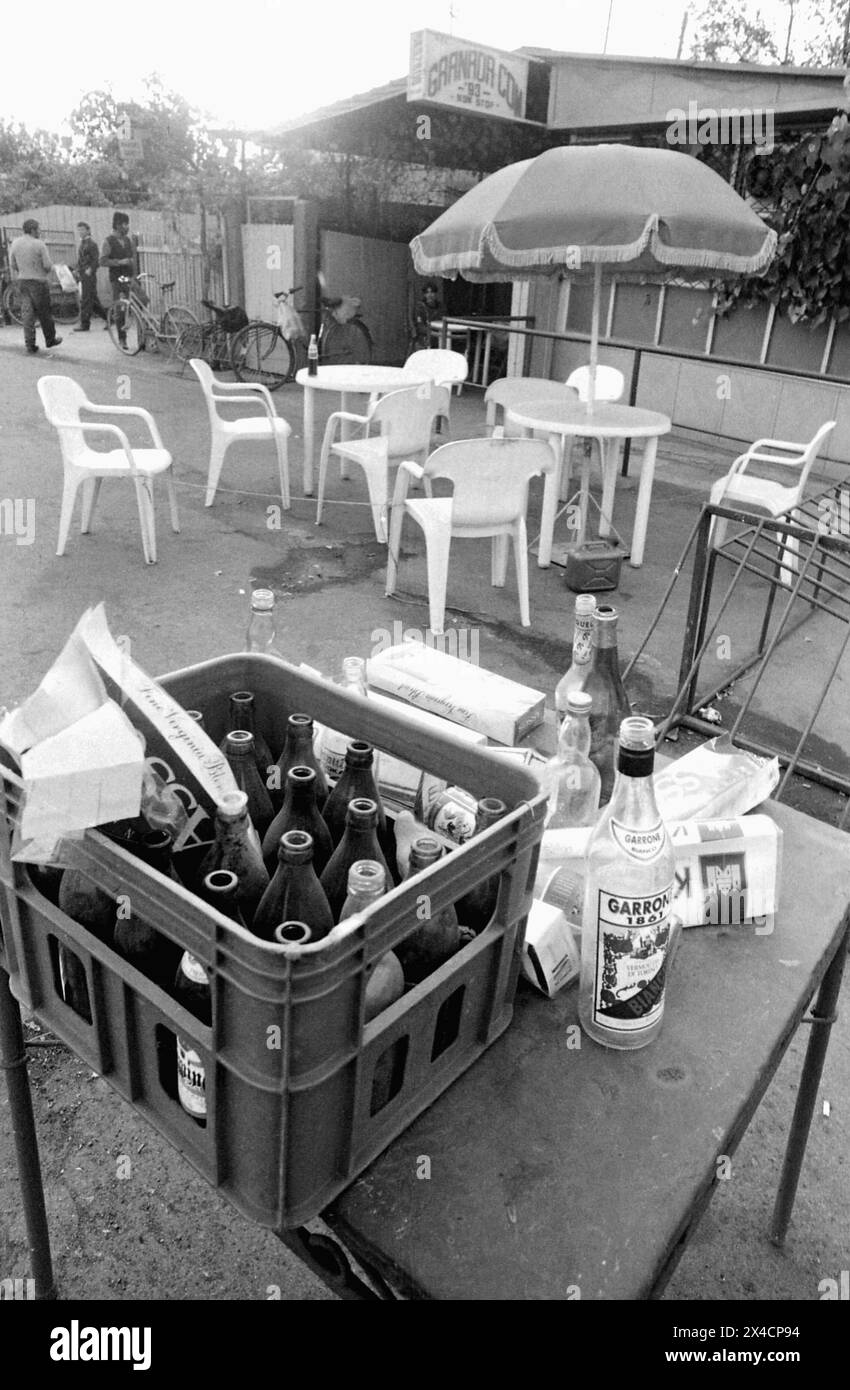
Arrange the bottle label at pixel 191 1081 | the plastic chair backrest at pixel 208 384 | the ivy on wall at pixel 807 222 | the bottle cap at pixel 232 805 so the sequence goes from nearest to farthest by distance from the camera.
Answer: the bottle label at pixel 191 1081
the bottle cap at pixel 232 805
the plastic chair backrest at pixel 208 384
the ivy on wall at pixel 807 222

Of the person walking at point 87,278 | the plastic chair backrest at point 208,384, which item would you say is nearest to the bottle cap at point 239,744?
the plastic chair backrest at point 208,384

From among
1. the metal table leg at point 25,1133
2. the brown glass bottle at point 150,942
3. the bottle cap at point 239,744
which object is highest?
the bottle cap at point 239,744

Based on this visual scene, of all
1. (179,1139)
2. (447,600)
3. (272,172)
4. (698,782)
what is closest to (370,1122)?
(179,1139)

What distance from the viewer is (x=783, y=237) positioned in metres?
8.70

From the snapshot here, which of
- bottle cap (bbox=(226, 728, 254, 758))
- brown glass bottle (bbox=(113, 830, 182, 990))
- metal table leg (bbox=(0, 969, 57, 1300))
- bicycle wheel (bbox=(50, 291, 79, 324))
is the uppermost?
bottle cap (bbox=(226, 728, 254, 758))

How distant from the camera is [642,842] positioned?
1090 millimetres

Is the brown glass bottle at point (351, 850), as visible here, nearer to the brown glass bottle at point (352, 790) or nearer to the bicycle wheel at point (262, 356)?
the brown glass bottle at point (352, 790)

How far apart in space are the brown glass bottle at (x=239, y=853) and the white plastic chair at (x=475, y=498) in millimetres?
3372

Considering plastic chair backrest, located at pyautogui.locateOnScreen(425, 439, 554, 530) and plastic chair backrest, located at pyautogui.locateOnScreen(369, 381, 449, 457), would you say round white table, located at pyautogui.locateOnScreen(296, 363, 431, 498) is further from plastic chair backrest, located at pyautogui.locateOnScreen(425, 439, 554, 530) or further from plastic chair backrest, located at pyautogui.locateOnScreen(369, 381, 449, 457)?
plastic chair backrest, located at pyautogui.locateOnScreen(425, 439, 554, 530)

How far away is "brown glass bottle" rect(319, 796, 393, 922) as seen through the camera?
1.10 m

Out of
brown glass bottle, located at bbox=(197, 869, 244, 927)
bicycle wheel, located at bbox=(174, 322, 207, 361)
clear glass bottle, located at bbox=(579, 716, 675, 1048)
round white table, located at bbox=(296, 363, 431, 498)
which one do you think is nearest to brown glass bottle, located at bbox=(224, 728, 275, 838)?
brown glass bottle, located at bbox=(197, 869, 244, 927)

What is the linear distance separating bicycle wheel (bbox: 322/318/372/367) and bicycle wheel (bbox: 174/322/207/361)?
169 cm

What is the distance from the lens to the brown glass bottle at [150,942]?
107 cm

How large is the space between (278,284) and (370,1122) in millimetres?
12818
